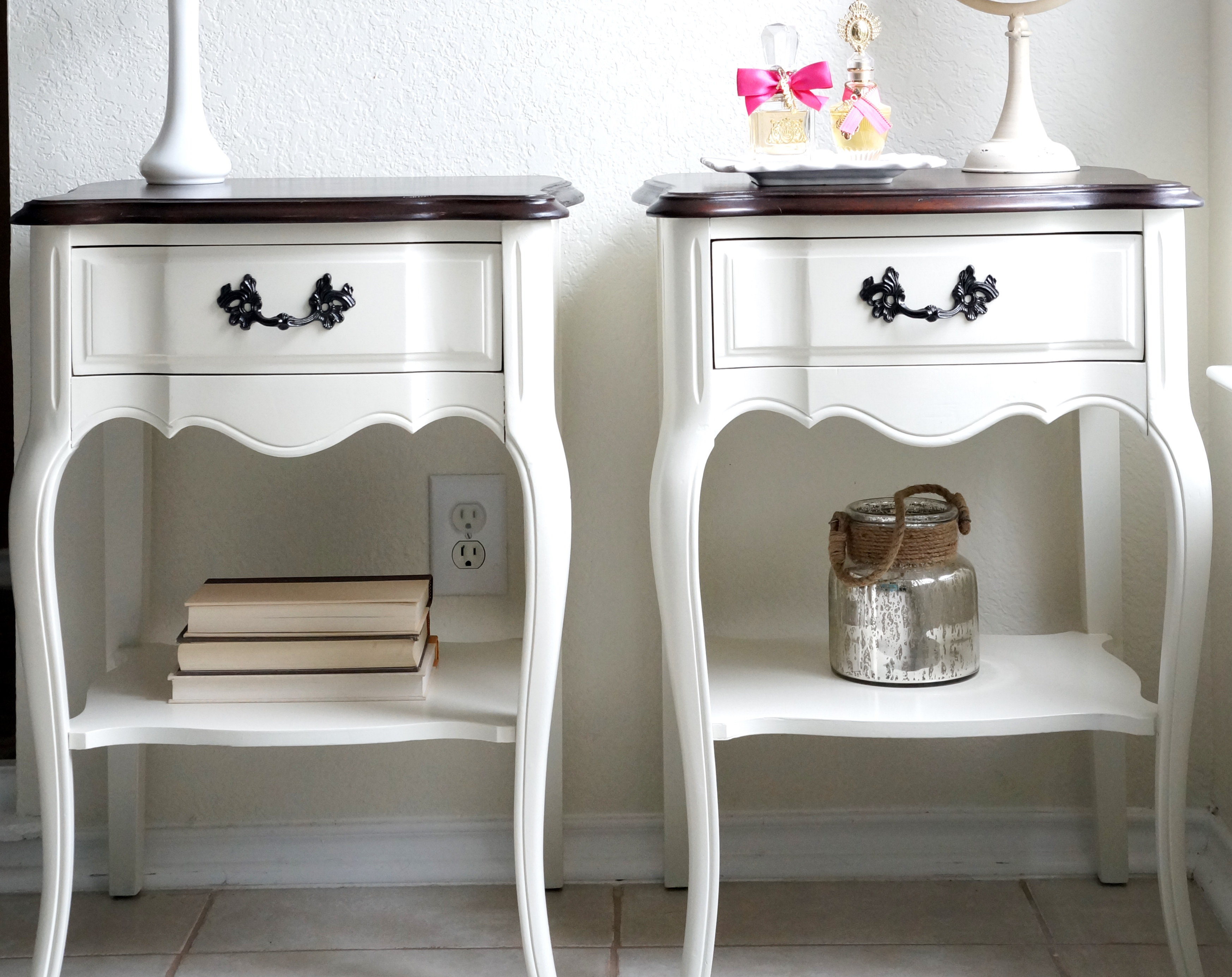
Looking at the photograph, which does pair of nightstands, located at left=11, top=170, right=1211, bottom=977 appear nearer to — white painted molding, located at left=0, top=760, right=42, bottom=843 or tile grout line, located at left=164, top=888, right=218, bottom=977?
tile grout line, located at left=164, top=888, right=218, bottom=977

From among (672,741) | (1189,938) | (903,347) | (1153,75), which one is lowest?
(1189,938)

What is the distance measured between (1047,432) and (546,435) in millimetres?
639

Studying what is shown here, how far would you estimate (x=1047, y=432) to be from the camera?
1.45 meters

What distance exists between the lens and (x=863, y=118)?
1200 millimetres

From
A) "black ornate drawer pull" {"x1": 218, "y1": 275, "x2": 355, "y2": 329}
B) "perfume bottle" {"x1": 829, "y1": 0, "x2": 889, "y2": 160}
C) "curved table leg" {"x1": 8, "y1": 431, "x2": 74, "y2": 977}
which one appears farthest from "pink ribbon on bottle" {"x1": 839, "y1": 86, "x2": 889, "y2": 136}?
"curved table leg" {"x1": 8, "y1": 431, "x2": 74, "y2": 977}

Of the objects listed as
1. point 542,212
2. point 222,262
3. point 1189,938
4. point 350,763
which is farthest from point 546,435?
point 1189,938

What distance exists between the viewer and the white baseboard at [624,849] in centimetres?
146

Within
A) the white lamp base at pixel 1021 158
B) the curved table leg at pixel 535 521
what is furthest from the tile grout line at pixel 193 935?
the white lamp base at pixel 1021 158

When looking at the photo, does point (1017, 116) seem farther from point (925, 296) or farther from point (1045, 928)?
point (1045, 928)

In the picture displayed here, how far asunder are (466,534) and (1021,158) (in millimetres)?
693

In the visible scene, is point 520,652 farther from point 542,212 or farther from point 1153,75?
point 1153,75

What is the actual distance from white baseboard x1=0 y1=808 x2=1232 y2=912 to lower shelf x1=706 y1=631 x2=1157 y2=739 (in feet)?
0.81

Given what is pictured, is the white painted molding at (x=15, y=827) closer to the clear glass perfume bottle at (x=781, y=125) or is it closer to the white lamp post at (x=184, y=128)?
the white lamp post at (x=184, y=128)

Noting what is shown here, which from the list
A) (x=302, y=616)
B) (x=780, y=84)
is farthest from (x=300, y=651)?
(x=780, y=84)
